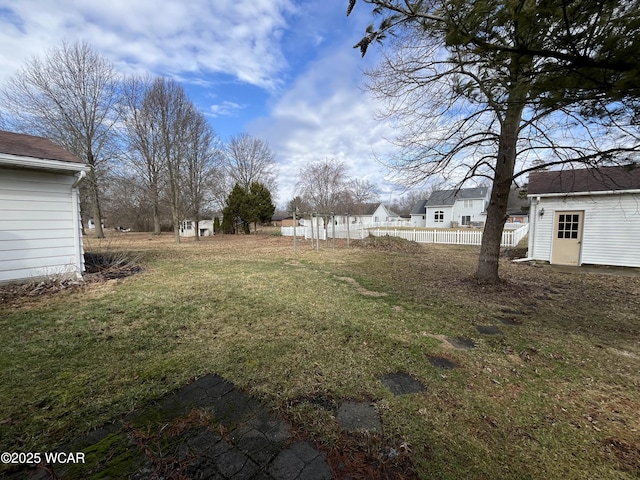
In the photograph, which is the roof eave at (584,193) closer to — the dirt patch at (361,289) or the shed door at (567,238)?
the shed door at (567,238)

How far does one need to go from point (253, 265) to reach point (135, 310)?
445 cm

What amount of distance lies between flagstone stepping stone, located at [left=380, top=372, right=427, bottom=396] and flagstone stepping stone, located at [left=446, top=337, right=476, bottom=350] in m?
1.04

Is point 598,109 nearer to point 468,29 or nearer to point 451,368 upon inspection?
point 468,29

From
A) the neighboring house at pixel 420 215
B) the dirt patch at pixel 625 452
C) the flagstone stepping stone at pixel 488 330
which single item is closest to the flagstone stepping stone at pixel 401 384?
the dirt patch at pixel 625 452

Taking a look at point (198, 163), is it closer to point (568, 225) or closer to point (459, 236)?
point (459, 236)

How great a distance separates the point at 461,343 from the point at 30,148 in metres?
8.57

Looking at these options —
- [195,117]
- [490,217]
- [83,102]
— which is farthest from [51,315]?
[83,102]

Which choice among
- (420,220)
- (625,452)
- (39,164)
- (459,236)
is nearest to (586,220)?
(459,236)

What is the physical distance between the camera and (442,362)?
2830 mm

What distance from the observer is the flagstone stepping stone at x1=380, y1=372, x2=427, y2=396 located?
7.66 ft

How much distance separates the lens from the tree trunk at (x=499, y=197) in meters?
5.26

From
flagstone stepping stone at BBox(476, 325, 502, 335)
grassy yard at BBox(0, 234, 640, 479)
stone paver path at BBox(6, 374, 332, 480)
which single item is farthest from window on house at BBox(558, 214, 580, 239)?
stone paver path at BBox(6, 374, 332, 480)

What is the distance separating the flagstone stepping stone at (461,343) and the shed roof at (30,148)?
766cm

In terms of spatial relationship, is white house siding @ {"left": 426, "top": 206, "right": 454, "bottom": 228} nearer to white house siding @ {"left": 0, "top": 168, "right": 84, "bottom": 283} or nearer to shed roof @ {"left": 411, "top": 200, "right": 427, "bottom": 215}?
shed roof @ {"left": 411, "top": 200, "right": 427, "bottom": 215}
